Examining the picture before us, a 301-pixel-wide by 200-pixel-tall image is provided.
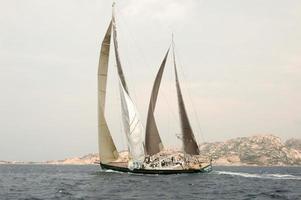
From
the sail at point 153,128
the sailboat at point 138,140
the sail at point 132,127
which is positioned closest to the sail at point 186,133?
the sailboat at point 138,140

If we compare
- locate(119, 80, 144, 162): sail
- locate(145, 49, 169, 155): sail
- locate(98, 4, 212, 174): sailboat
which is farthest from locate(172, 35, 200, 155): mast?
locate(119, 80, 144, 162): sail

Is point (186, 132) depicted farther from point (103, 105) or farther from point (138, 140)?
point (103, 105)

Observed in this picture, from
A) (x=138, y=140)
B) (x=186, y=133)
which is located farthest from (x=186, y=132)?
(x=138, y=140)

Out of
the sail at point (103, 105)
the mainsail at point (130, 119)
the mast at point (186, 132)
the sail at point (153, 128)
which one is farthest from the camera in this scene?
the mast at point (186, 132)

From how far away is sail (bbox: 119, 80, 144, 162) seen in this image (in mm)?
70938

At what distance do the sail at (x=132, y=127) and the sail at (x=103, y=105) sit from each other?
2.62m

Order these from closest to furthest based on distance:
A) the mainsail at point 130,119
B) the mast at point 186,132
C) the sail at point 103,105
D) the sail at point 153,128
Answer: the sail at point 103,105 → the mainsail at point 130,119 → the sail at point 153,128 → the mast at point 186,132

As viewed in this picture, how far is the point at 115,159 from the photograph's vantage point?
245 feet

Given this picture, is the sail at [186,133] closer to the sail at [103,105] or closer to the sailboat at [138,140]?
the sailboat at [138,140]

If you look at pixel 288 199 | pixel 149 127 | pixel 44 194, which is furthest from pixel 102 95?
pixel 288 199

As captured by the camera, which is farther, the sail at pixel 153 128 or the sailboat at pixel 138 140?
the sail at pixel 153 128

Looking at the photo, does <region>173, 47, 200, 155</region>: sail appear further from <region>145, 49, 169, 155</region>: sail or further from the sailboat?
<region>145, 49, 169, 155</region>: sail

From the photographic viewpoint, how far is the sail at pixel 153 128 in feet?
249

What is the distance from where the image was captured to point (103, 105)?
229 feet
